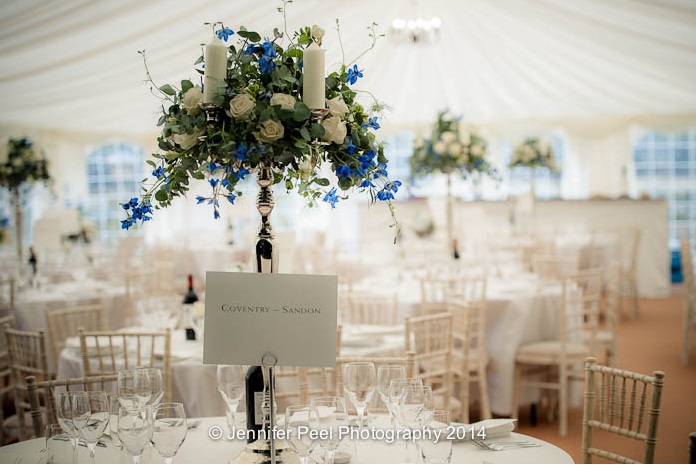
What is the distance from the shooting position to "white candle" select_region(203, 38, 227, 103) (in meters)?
1.98

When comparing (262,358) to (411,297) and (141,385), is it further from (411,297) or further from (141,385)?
(411,297)

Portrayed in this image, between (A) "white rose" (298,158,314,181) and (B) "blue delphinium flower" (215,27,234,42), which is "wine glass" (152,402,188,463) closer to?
(A) "white rose" (298,158,314,181)

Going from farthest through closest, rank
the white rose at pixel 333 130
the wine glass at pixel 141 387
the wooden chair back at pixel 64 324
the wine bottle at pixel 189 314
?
the wooden chair back at pixel 64 324 < the wine bottle at pixel 189 314 < the wine glass at pixel 141 387 < the white rose at pixel 333 130

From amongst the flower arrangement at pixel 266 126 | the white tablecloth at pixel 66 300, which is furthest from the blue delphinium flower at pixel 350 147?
the white tablecloth at pixel 66 300

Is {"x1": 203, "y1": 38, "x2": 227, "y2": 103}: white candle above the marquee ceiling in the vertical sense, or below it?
below

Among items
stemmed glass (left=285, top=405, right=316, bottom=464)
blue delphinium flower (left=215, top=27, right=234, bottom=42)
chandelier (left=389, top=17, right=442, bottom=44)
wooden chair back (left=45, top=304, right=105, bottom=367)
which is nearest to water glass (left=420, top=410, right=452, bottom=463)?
stemmed glass (left=285, top=405, right=316, bottom=464)

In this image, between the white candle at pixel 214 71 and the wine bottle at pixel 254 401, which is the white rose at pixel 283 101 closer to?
the white candle at pixel 214 71

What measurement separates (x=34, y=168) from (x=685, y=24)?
6.55m

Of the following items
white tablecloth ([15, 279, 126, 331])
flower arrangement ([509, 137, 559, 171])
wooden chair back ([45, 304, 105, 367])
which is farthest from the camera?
flower arrangement ([509, 137, 559, 171])

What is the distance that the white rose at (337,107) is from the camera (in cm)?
Answer: 206

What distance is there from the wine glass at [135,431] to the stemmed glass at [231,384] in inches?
17.0

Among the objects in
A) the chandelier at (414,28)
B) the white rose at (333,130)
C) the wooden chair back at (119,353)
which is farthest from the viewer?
the chandelier at (414,28)

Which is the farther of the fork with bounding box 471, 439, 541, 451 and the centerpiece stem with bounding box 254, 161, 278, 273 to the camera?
the fork with bounding box 471, 439, 541, 451

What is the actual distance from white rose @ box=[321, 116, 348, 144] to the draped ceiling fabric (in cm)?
22
